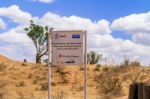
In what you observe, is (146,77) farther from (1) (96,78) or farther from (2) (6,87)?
(2) (6,87)

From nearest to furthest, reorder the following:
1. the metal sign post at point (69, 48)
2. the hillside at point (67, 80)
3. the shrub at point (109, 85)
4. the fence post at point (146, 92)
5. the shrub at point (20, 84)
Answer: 1. the fence post at point (146, 92)
2. the metal sign post at point (69, 48)
3. the shrub at point (109, 85)
4. the hillside at point (67, 80)
5. the shrub at point (20, 84)

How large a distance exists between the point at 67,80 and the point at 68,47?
17.9 meters

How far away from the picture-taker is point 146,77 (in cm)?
3162

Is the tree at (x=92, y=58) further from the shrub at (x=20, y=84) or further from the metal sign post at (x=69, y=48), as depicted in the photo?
the metal sign post at (x=69, y=48)

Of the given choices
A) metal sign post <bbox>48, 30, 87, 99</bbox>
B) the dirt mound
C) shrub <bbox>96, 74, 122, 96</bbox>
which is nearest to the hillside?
shrub <bbox>96, 74, 122, 96</bbox>

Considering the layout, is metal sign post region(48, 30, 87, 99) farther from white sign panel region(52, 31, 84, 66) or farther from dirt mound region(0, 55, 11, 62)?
dirt mound region(0, 55, 11, 62)

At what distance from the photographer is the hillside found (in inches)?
1118

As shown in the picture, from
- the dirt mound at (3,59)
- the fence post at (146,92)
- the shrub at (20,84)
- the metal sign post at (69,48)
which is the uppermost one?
the dirt mound at (3,59)

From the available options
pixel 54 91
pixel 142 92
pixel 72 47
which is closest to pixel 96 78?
pixel 54 91

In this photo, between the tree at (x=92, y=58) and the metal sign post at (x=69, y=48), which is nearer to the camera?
the metal sign post at (x=69, y=48)

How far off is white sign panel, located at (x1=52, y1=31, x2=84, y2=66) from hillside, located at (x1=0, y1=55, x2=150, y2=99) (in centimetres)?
1013

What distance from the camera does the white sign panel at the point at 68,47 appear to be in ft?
50.2

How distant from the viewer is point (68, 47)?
15.4m

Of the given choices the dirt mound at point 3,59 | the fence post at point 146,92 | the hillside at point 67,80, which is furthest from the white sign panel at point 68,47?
the dirt mound at point 3,59
